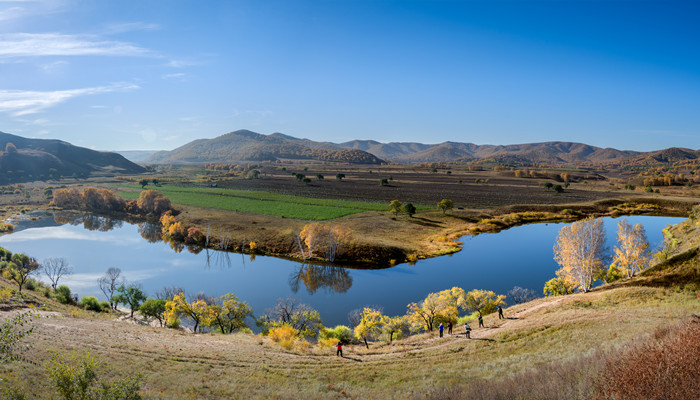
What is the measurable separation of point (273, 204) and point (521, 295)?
249 ft

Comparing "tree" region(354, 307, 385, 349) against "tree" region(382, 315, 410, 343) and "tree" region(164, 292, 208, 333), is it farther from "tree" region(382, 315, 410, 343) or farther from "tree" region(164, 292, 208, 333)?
"tree" region(164, 292, 208, 333)

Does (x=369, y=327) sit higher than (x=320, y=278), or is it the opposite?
(x=369, y=327)

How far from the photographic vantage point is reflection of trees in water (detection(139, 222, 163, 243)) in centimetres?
8075

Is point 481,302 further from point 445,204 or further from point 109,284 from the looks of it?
point 445,204

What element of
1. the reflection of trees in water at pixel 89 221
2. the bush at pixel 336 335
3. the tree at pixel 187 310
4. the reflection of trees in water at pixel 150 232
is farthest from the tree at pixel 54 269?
the bush at pixel 336 335

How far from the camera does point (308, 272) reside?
188ft

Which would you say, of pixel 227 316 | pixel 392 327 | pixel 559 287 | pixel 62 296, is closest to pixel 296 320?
pixel 227 316

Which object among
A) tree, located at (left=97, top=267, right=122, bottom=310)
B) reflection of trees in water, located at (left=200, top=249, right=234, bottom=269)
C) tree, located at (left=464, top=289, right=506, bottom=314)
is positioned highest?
tree, located at (left=464, top=289, right=506, bottom=314)

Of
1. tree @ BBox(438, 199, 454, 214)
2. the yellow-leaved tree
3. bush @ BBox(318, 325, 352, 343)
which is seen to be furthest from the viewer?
tree @ BBox(438, 199, 454, 214)

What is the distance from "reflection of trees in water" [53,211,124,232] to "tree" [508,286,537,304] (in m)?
95.5

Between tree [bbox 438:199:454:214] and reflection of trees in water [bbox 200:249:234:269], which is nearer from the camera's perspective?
reflection of trees in water [bbox 200:249:234:269]

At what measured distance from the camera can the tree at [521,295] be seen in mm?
43356

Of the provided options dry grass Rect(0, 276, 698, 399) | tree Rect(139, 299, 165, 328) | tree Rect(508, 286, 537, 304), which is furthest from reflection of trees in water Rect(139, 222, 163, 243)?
tree Rect(508, 286, 537, 304)

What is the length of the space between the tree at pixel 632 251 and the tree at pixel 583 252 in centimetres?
423
